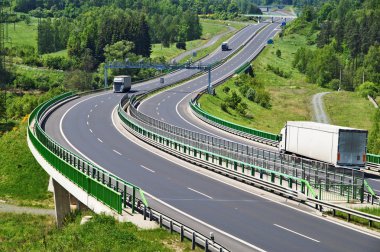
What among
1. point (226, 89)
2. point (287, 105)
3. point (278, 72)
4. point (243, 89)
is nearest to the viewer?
point (226, 89)

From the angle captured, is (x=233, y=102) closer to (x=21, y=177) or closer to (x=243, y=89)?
(x=243, y=89)

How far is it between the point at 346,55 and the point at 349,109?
65.9 metres

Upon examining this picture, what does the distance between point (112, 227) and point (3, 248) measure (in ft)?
45.0

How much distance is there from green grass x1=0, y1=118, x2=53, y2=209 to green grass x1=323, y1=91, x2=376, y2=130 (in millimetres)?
57238

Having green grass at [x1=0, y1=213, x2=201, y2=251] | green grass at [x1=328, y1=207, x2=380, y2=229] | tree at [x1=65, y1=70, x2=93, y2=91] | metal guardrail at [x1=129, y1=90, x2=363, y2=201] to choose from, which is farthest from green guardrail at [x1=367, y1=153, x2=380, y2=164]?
tree at [x1=65, y1=70, x2=93, y2=91]

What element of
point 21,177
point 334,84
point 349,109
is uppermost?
point 334,84

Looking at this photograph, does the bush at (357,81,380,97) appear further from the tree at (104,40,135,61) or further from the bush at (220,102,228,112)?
the tree at (104,40,135,61)

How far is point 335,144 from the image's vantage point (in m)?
41.1

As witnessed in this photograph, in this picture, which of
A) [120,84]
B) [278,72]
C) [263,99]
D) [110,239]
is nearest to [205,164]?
[110,239]

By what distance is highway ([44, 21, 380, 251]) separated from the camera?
2633cm

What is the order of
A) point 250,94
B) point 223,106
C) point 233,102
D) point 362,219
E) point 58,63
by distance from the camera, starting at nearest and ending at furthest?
point 362,219 → point 223,106 → point 233,102 → point 250,94 → point 58,63

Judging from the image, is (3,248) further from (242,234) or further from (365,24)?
(365,24)

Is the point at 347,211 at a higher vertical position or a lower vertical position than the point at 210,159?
higher

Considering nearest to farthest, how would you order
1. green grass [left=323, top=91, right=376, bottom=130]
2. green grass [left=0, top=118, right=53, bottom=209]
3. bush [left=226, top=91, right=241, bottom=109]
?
green grass [left=0, top=118, right=53, bottom=209] < bush [left=226, top=91, right=241, bottom=109] < green grass [left=323, top=91, right=376, bottom=130]
